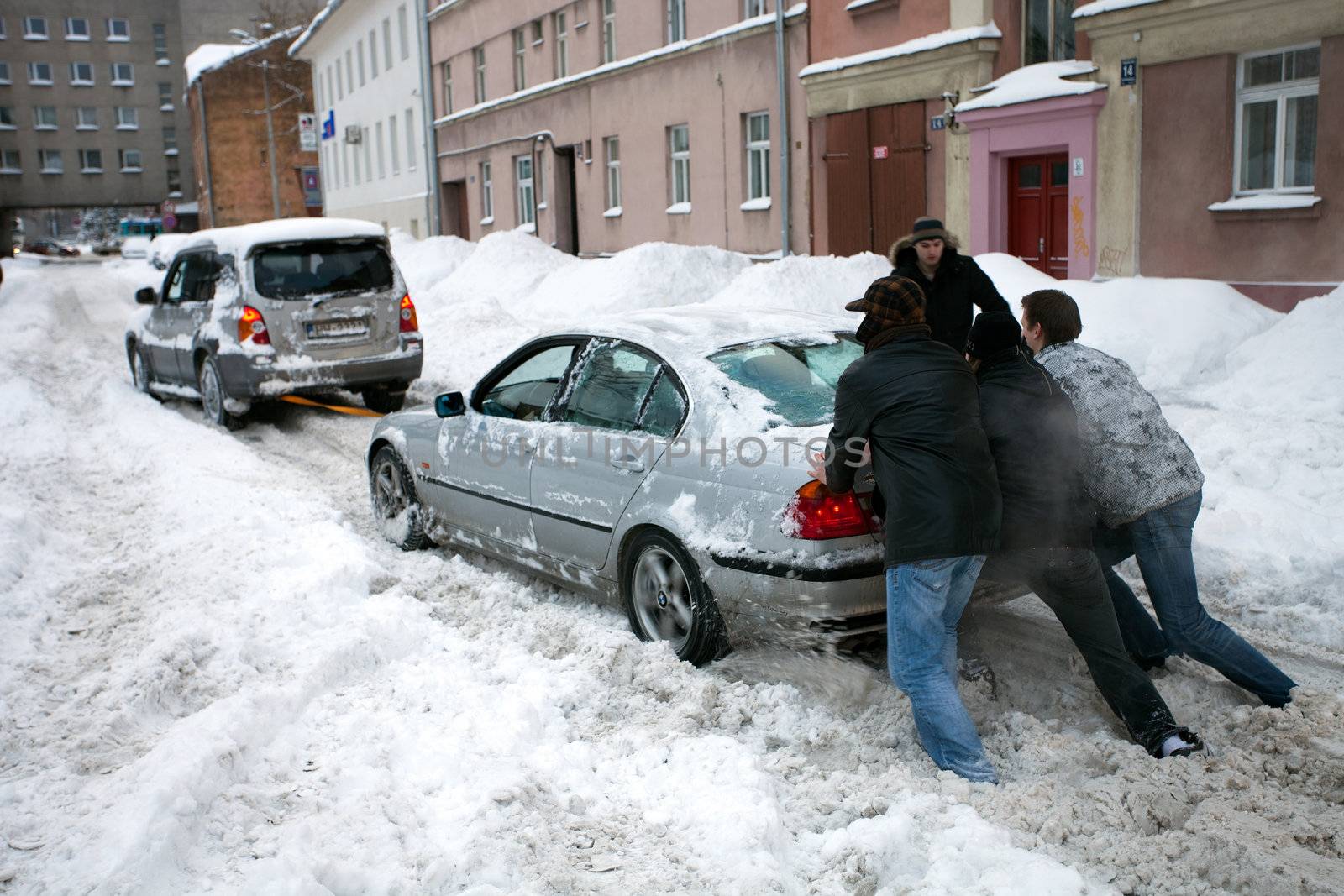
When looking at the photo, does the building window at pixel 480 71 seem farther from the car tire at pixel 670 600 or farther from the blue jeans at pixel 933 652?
the blue jeans at pixel 933 652

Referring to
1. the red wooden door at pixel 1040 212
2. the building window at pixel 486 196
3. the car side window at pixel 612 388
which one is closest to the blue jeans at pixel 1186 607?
the car side window at pixel 612 388

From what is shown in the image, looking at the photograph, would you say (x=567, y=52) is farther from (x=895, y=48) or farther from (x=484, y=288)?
(x=895, y=48)

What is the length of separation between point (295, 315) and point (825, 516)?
25.7 ft

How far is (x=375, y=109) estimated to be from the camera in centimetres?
4497

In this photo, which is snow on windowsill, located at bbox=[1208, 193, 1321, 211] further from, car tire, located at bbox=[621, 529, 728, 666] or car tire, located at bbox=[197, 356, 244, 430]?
car tire, located at bbox=[197, 356, 244, 430]

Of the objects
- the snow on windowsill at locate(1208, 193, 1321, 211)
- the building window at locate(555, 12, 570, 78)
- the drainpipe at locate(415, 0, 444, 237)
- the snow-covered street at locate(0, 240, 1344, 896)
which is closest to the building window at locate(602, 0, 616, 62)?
the building window at locate(555, 12, 570, 78)

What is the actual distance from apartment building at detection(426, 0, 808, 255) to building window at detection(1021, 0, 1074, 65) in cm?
481

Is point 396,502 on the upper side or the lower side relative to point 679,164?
lower

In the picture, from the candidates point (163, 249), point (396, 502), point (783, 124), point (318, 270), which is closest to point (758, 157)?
point (783, 124)

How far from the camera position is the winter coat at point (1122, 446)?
14.5ft

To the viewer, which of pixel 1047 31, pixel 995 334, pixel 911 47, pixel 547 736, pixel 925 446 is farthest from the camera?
pixel 911 47

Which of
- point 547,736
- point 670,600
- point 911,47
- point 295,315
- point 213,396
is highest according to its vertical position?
point 911,47

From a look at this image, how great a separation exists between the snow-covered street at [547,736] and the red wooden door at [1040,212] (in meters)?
8.07

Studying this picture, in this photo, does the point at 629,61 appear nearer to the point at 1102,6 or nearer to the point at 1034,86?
the point at 1034,86
